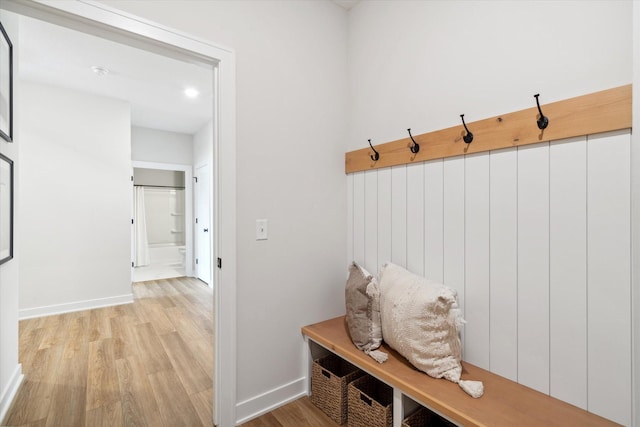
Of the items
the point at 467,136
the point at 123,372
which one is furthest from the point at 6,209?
the point at 467,136

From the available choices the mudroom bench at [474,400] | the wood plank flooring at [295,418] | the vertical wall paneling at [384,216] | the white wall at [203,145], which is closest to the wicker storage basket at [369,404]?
the mudroom bench at [474,400]

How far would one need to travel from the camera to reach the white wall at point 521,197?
1072 mm

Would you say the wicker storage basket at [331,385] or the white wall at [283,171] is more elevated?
the white wall at [283,171]

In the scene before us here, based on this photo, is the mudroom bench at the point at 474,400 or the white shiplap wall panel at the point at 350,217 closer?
the mudroom bench at the point at 474,400

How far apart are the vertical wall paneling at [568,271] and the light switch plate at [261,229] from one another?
4.39 ft

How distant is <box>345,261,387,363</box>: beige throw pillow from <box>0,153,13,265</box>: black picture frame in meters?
1.93

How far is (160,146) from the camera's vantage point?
5145 mm

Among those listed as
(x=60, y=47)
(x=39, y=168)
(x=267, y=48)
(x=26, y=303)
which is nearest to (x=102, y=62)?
→ (x=60, y=47)

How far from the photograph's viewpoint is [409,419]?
51.2 inches

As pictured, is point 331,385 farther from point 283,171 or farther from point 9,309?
point 9,309

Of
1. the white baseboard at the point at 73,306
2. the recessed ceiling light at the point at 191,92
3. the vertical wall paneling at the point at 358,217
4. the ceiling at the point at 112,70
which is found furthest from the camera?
the recessed ceiling light at the point at 191,92

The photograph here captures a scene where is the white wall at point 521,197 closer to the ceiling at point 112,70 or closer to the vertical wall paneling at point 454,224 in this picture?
the vertical wall paneling at point 454,224

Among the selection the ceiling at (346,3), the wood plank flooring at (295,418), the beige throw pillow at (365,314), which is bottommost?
the wood plank flooring at (295,418)

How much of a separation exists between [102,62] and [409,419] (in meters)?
3.75
